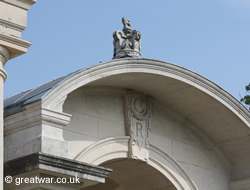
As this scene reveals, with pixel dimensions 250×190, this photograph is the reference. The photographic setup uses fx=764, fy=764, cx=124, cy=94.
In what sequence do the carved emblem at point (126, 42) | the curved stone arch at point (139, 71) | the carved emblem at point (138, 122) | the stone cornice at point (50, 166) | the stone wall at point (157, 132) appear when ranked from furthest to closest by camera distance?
the carved emblem at point (138, 122), the carved emblem at point (126, 42), the stone wall at point (157, 132), the curved stone arch at point (139, 71), the stone cornice at point (50, 166)

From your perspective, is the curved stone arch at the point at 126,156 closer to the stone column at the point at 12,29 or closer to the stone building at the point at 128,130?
the stone building at the point at 128,130

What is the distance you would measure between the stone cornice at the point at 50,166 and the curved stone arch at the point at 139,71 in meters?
0.91

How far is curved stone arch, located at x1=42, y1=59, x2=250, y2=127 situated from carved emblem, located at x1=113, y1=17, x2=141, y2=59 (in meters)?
0.58

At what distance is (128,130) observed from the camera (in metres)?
15.0

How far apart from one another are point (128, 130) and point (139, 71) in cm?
142

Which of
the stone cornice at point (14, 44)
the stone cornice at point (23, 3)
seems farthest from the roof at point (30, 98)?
the stone cornice at point (23, 3)

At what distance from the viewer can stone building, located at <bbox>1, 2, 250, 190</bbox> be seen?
40.6 ft

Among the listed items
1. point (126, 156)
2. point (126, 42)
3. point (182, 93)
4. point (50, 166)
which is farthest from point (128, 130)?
point (50, 166)

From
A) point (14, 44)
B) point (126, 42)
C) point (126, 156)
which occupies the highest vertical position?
point (126, 42)

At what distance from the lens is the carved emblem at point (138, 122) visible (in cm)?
1493

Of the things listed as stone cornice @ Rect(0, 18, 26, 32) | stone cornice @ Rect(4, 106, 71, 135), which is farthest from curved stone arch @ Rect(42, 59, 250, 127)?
stone cornice @ Rect(0, 18, 26, 32)

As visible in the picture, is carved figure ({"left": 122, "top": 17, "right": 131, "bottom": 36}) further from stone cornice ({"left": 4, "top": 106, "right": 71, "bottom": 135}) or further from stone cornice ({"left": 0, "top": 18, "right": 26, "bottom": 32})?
stone cornice ({"left": 0, "top": 18, "right": 26, "bottom": 32})

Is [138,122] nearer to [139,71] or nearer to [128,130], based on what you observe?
[128,130]

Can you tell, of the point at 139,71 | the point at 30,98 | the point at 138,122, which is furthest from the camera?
the point at 138,122
